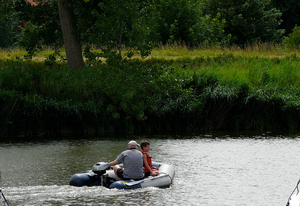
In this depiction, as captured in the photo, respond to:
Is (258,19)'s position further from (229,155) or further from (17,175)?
(17,175)

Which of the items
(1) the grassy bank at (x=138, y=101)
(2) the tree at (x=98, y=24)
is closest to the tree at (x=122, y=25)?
(2) the tree at (x=98, y=24)

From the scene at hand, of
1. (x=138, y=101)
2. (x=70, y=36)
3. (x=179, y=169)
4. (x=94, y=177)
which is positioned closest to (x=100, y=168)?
(x=94, y=177)

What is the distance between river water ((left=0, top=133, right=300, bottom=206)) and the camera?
10.7m

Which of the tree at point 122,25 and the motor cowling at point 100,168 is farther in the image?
the tree at point 122,25

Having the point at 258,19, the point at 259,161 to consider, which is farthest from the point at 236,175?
the point at 258,19

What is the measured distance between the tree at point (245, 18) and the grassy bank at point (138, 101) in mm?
18353

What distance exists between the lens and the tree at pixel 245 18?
137 ft

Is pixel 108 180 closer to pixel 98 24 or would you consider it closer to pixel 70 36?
pixel 98 24

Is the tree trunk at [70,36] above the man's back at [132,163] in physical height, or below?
above

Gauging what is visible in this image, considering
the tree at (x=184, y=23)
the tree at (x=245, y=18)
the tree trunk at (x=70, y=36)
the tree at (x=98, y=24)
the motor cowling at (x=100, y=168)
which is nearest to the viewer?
the motor cowling at (x=100, y=168)

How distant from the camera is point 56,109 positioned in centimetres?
2175

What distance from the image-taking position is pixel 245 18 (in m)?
42.9

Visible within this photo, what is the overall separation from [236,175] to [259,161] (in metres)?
2.11

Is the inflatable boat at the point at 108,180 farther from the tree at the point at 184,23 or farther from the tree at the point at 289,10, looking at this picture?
the tree at the point at 289,10
